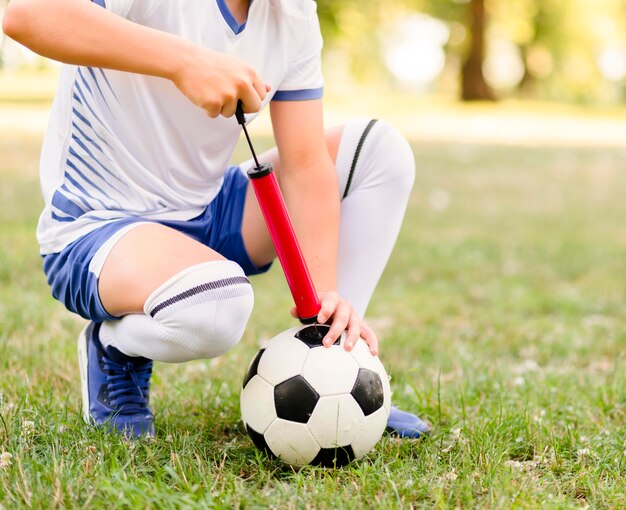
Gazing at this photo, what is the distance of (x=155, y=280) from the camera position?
6.79ft

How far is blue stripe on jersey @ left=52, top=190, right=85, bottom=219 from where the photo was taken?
7.55 ft

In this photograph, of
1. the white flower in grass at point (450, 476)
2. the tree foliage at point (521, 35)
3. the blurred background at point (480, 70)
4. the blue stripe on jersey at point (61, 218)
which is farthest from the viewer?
the tree foliage at point (521, 35)

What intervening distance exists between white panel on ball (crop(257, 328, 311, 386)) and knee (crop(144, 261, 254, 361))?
0.13 m

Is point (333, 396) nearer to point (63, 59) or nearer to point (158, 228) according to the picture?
point (158, 228)

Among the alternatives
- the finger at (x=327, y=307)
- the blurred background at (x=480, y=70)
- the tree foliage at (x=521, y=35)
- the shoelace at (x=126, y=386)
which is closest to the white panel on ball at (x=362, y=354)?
the finger at (x=327, y=307)

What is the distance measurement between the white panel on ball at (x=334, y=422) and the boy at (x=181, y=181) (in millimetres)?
187

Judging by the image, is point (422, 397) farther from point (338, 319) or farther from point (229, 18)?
point (229, 18)

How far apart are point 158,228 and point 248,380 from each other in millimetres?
454

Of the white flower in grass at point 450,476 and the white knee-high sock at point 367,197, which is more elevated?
the white knee-high sock at point 367,197

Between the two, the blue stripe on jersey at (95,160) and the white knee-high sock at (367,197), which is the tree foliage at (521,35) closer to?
the white knee-high sock at (367,197)

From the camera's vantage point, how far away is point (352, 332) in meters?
2.22

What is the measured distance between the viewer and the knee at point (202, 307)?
204 centimetres

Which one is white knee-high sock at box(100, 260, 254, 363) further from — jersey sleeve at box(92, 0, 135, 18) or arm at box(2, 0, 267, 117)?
jersey sleeve at box(92, 0, 135, 18)

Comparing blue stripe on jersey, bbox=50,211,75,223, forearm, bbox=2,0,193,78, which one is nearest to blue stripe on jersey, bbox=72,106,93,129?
blue stripe on jersey, bbox=50,211,75,223
